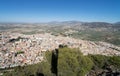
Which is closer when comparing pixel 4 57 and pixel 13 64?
pixel 13 64

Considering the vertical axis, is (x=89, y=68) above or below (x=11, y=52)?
below

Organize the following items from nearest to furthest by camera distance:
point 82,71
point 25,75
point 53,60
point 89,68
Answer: point 25,75 → point 82,71 → point 89,68 → point 53,60

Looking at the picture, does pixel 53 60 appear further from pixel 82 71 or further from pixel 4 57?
pixel 4 57

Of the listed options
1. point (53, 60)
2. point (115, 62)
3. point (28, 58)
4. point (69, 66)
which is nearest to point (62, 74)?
point (69, 66)

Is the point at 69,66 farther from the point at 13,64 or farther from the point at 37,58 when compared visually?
the point at 13,64

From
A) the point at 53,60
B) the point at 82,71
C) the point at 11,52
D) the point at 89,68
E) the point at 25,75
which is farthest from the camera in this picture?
the point at 11,52

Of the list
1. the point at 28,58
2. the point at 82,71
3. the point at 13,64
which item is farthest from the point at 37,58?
the point at 82,71
